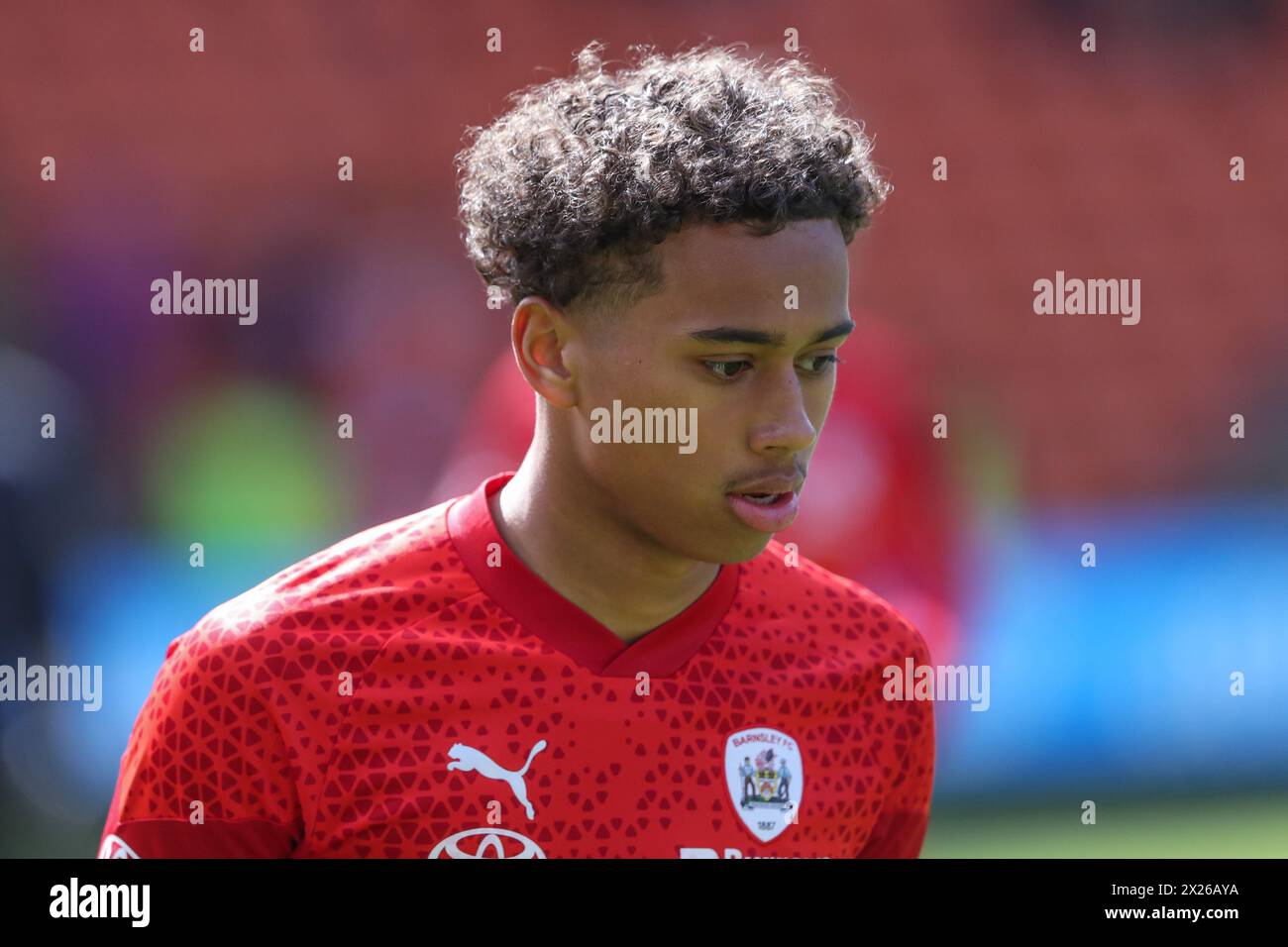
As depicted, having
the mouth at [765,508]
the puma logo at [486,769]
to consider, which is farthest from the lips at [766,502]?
the puma logo at [486,769]

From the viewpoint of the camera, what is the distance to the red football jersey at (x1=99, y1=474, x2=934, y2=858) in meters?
2.18

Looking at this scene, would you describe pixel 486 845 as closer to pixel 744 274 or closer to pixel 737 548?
pixel 737 548

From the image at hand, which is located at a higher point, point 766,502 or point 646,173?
point 646,173

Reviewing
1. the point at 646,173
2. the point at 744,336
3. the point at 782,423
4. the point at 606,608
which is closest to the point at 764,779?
the point at 606,608

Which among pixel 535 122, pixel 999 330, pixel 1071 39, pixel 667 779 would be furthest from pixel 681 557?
pixel 1071 39

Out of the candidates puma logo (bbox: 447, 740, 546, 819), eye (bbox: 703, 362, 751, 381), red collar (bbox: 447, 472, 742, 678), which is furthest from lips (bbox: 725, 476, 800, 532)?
puma logo (bbox: 447, 740, 546, 819)

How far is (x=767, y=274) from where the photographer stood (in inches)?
87.2

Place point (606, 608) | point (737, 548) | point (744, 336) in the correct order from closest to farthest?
point (744, 336)
point (737, 548)
point (606, 608)

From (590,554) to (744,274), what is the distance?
0.52 meters

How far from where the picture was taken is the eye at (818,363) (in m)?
2.27

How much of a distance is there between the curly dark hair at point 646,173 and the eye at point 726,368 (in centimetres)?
16

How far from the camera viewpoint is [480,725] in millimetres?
2254

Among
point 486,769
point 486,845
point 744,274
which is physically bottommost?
point 486,845
